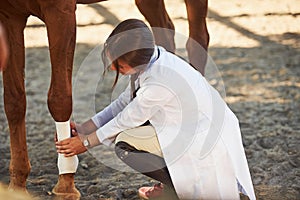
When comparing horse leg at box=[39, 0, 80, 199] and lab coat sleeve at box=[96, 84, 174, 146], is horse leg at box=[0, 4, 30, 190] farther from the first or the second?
lab coat sleeve at box=[96, 84, 174, 146]

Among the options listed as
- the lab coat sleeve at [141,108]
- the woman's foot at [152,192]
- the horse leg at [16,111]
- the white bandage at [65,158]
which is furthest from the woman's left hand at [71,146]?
the woman's foot at [152,192]

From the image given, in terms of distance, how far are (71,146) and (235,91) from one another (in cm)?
169

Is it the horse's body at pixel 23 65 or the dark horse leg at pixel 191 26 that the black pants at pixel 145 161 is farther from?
the dark horse leg at pixel 191 26

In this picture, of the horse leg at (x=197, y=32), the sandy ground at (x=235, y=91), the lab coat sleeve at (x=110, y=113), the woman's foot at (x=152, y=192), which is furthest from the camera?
the horse leg at (x=197, y=32)

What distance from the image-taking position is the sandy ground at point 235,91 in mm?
2859

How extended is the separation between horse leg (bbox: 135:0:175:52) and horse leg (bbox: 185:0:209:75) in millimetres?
95

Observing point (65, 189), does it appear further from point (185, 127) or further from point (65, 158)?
point (185, 127)

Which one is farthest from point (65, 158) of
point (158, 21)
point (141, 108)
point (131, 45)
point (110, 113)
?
point (158, 21)

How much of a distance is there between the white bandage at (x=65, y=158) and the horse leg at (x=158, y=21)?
883mm

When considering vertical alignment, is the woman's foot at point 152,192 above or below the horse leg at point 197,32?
below

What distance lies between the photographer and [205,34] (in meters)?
3.23

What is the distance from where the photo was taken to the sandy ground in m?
2.86

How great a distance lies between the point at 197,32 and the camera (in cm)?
322

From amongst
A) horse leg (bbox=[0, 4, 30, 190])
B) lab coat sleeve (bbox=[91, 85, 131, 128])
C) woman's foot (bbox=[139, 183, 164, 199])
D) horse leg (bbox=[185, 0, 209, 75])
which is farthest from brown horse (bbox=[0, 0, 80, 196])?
horse leg (bbox=[185, 0, 209, 75])
